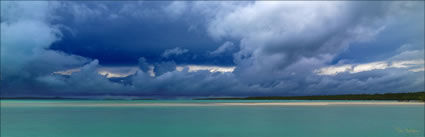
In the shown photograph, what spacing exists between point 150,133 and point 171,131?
178 cm

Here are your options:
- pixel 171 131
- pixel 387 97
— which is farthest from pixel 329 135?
pixel 387 97

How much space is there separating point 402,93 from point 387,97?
9256mm

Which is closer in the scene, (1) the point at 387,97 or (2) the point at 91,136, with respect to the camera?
(2) the point at 91,136

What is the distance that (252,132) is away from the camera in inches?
1011

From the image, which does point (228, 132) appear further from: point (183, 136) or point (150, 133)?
point (150, 133)

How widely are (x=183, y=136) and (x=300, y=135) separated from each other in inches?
352

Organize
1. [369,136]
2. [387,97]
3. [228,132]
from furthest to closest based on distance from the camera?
[387,97], [228,132], [369,136]

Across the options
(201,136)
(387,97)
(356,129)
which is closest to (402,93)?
(387,97)

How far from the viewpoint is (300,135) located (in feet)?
80.3

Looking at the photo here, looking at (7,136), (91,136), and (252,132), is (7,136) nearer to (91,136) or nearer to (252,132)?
(91,136)

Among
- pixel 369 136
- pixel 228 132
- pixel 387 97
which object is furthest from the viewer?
pixel 387 97

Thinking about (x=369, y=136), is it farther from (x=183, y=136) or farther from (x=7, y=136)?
(x=7, y=136)

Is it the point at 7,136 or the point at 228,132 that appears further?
the point at 228,132

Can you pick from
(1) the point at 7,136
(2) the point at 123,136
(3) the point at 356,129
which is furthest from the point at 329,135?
(1) the point at 7,136
